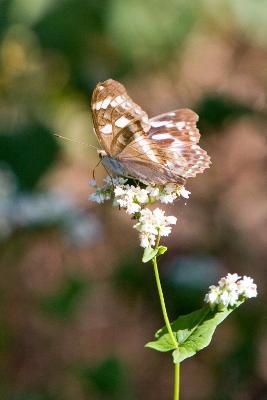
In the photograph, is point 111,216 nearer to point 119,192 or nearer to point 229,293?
point 119,192

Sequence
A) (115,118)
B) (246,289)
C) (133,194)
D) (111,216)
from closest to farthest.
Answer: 1. (246,289)
2. (133,194)
3. (115,118)
4. (111,216)

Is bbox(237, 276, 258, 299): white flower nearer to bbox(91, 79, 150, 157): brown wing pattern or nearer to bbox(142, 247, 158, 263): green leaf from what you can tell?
bbox(142, 247, 158, 263): green leaf

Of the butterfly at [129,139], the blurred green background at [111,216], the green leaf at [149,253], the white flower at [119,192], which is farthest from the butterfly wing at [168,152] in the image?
the blurred green background at [111,216]

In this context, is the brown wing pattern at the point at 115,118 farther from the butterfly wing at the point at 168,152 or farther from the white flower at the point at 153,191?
the white flower at the point at 153,191

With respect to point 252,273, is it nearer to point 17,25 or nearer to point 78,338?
point 78,338

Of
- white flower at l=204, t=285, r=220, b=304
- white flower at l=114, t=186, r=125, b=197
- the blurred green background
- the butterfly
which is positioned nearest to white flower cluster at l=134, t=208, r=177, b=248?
white flower at l=114, t=186, r=125, b=197

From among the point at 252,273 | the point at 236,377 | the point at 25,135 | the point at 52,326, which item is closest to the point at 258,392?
the point at 236,377

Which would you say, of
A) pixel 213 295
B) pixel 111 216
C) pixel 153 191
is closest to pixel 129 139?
pixel 153 191
